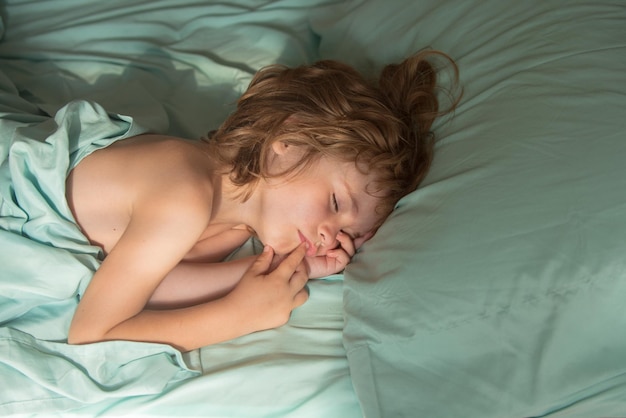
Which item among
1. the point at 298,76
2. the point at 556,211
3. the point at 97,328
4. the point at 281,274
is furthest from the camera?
the point at 298,76

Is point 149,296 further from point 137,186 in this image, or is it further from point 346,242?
Answer: point 346,242

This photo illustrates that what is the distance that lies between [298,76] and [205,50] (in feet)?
1.31

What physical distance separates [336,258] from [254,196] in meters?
0.19

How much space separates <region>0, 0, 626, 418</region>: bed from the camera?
2.82 ft

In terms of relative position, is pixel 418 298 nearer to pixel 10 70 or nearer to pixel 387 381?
pixel 387 381

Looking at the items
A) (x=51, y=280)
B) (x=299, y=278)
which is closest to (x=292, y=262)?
(x=299, y=278)

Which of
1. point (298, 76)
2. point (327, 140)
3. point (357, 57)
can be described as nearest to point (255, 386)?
point (327, 140)

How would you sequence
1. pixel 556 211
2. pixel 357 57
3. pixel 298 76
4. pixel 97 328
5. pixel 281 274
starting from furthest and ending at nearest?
pixel 357 57 < pixel 298 76 < pixel 281 274 < pixel 97 328 < pixel 556 211

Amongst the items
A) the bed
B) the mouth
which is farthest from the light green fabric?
the mouth

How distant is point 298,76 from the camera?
125 cm

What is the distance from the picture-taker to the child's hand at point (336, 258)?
1158 millimetres

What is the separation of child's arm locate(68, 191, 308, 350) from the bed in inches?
1.0

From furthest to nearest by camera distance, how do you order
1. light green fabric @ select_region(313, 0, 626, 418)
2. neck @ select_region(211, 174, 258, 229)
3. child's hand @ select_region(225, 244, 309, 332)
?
neck @ select_region(211, 174, 258, 229) → child's hand @ select_region(225, 244, 309, 332) → light green fabric @ select_region(313, 0, 626, 418)

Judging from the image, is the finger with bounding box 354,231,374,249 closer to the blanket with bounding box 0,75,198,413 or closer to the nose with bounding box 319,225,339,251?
the nose with bounding box 319,225,339,251
